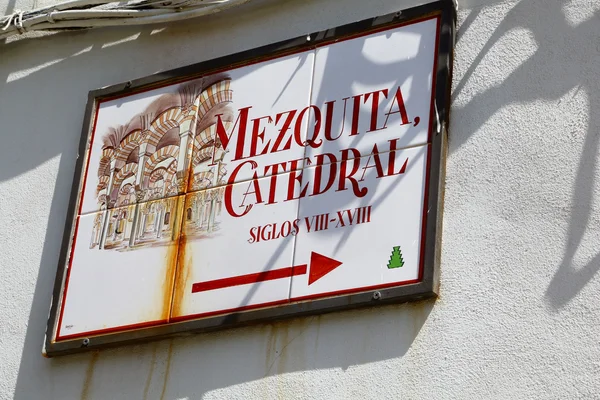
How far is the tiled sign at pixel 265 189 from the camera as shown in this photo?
461 centimetres

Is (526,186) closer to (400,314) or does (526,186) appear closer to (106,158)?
(400,314)

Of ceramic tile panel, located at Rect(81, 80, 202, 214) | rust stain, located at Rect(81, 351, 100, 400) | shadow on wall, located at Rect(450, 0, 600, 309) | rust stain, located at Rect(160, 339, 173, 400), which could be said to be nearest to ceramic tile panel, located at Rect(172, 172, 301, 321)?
rust stain, located at Rect(160, 339, 173, 400)

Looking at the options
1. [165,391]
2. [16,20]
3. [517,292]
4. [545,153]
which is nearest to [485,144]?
[545,153]

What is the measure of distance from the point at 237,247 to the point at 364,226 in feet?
1.81

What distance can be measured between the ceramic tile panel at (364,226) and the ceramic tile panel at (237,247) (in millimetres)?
78

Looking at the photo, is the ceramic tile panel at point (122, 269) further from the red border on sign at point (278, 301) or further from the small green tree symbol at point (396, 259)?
the small green tree symbol at point (396, 259)

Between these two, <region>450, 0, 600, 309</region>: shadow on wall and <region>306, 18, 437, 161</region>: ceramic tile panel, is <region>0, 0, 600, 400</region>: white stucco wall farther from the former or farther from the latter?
<region>306, 18, 437, 161</region>: ceramic tile panel

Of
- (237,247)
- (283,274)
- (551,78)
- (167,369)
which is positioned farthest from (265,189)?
(551,78)

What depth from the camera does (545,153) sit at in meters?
4.52

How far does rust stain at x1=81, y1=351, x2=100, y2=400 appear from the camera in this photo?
16.1ft

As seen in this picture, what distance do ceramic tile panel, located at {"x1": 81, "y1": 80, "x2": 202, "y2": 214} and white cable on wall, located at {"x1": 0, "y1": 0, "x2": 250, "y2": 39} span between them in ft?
1.20

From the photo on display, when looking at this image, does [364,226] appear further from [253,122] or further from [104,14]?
[104,14]

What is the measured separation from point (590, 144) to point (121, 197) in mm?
2003

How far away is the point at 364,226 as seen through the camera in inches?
182
